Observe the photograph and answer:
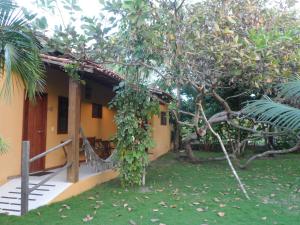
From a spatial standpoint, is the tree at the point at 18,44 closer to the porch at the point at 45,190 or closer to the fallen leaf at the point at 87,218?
the fallen leaf at the point at 87,218

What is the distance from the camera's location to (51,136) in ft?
32.6

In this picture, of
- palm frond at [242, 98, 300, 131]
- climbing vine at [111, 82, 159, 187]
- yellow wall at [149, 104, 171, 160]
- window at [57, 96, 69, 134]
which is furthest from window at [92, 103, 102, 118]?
palm frond at [242, 98, 300, 131]

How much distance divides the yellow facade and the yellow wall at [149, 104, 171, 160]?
370 millimetres

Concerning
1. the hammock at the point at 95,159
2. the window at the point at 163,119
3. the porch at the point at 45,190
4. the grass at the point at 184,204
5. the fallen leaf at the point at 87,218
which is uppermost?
the window at the point at 163,119

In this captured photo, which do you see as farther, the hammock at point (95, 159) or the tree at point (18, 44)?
the hammock at point (95, 159)

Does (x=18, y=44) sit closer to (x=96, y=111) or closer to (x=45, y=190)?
(x=45, y=190)

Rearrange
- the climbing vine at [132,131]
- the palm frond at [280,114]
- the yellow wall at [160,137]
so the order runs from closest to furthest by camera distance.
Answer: the palm frond at [280,114] < the climbing vine at [132,131] < the yellow wall at [160,137]

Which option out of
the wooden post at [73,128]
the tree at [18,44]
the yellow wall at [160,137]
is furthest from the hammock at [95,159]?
the yellow wall at [160,137]

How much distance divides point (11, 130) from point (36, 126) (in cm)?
105

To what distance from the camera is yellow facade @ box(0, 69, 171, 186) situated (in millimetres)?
8070

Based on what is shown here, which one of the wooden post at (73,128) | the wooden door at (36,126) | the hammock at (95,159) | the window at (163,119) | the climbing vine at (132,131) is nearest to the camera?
the wooden post at (73,128)

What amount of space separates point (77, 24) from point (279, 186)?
19.5 ft

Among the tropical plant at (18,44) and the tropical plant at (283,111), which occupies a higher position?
the tropical plant at (18,44)

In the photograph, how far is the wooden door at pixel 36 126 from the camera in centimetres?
891
